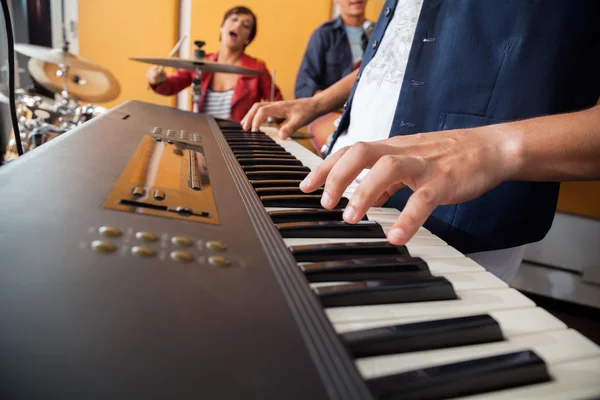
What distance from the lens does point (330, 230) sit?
0.51 metres

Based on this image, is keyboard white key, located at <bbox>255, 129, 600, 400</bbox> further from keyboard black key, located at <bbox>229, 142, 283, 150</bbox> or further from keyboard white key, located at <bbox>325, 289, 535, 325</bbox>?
keyboard black key, located at <bbox>229, 142, 283, 150</bbox>

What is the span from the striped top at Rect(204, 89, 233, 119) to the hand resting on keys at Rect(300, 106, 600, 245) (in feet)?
8.63

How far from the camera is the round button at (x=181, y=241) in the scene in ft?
1.19

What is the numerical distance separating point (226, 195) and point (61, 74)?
2744mm

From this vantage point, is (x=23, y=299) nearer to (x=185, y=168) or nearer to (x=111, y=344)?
(x=111, y=344)

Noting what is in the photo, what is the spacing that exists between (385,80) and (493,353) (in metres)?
0.82

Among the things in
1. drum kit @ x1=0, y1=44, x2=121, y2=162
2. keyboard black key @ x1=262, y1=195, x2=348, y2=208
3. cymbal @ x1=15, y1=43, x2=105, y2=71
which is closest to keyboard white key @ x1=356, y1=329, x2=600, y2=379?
keyboard black key @ x1=262, y1=195, x2=348, y2=208

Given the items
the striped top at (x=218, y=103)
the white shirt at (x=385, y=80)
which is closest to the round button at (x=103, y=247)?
the white shirt at (x=385, y=80)

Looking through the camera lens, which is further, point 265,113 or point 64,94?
point 64,94

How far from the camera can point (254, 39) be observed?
3.10 metres

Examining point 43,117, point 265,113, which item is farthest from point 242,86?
point 265,113

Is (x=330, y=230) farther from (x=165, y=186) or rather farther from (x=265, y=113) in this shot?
(x=265, y=113)

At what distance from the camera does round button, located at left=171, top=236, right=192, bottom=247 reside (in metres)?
0.36

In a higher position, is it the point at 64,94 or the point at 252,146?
the point at 252,146
